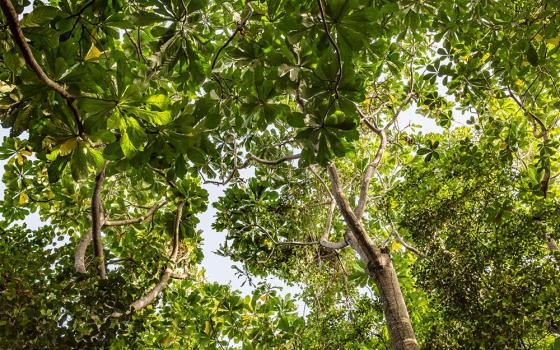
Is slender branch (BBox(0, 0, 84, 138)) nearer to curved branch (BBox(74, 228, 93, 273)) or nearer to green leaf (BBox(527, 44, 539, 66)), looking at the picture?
curved branch (BBox(74, 228, 93, 273))

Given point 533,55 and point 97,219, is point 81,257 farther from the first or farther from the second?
point 533,55

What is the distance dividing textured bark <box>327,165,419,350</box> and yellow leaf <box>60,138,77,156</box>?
3.57 metres

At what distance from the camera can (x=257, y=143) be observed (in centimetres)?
602

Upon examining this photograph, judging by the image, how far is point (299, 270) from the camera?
7.12 m

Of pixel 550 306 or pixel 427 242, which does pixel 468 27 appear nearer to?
pixel 427 242

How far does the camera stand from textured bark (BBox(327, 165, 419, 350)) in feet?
13.2

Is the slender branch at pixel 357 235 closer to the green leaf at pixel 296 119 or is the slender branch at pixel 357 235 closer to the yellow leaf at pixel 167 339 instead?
the green leaf at pixel 296 119

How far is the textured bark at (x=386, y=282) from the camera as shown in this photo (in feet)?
13.2

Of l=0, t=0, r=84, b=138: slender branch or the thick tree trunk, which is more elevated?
l=0, t=0, r=84, b=138: slender branch

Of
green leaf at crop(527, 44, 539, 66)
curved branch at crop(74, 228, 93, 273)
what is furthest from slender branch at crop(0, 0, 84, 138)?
green leaf at crop(527, 44, 539, 66)

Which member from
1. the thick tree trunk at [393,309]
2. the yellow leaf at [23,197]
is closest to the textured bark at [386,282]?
the thick tree trunk at [393,309]

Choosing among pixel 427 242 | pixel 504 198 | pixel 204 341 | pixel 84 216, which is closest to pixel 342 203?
pixel 427 242

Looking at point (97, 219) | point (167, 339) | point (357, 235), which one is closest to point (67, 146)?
point (97, 219)

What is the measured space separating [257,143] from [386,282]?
2.91 metres
